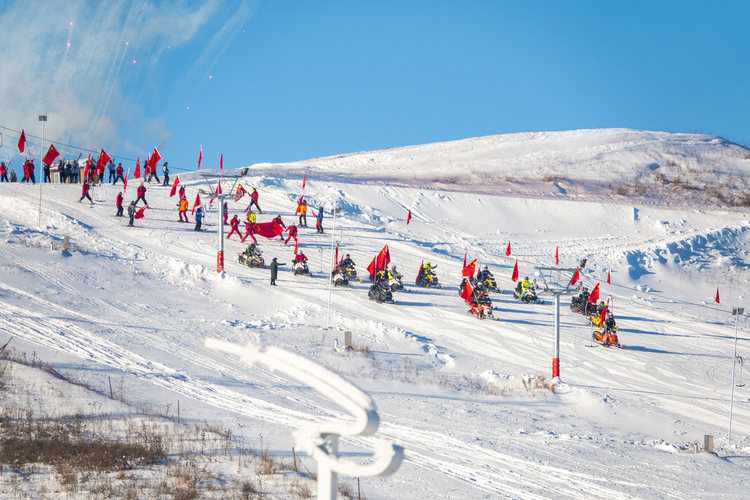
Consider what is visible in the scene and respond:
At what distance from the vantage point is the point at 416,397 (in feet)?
57.1

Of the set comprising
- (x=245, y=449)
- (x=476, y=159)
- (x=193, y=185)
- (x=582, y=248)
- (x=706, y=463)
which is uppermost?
(x=476, y=159)

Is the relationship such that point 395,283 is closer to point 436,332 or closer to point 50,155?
point 436,332

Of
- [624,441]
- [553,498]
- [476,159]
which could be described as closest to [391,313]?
[624,441]

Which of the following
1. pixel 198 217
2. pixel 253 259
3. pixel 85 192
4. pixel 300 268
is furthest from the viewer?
pixel 85 192

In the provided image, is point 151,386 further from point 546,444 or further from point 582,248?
point 582,248

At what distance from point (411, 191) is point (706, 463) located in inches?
1431

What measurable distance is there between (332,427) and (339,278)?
23468 millimetres

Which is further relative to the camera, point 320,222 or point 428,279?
point 320,222

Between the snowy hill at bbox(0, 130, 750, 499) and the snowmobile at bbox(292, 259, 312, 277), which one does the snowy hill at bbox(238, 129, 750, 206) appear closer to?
the snowy hill at bbox(0, 130, 750, 499)

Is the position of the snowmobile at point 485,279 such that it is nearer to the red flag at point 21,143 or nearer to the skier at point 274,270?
the skier at point 274,270

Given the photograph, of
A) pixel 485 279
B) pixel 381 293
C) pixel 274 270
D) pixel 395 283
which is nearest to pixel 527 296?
pixel 485 279

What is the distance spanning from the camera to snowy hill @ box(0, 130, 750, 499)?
13539 mm

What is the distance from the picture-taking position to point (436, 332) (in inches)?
933

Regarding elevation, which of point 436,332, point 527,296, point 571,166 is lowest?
point 436,332
